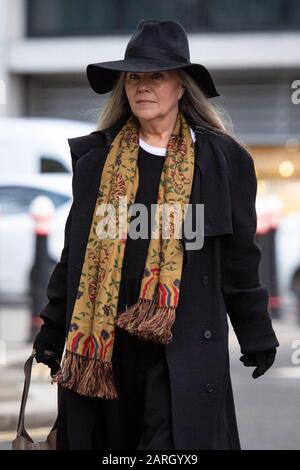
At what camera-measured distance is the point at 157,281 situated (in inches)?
126

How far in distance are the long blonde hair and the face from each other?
77mm

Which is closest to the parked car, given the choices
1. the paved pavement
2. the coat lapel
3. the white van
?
the white van

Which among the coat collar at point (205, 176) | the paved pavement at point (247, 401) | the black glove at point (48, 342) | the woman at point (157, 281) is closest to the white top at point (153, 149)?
the woman at point (157, 281)

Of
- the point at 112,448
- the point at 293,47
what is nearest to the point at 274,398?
the point at 112,448

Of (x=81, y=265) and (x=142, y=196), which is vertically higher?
(x=142, y=196)

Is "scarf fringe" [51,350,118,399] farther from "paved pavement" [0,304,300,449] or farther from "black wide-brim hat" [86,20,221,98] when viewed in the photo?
"paved pavement" [0,304,300,449]

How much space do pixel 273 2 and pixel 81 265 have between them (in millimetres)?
14837

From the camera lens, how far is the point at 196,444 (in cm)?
320

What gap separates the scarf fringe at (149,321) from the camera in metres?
3.11

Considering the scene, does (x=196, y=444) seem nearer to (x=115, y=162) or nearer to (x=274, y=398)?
(x=115, y=162)

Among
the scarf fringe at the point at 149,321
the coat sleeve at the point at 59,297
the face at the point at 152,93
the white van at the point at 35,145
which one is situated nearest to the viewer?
the scarf fringe at the point at 149,321

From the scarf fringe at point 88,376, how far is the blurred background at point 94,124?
4091mm

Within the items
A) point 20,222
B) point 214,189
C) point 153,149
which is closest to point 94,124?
point 20,222

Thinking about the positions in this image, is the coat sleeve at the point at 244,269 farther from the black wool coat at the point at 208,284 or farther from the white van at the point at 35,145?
the white van at the point at 35,145
